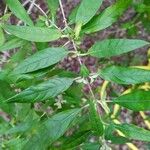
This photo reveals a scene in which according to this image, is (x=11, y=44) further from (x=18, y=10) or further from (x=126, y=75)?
(x=126, y=75)

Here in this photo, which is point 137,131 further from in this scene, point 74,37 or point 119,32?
point 119,32

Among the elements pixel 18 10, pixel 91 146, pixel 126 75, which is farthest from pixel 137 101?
pixel 18 10

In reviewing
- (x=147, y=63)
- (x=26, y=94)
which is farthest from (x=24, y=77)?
(x=147, y=63)

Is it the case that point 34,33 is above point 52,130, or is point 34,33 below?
above

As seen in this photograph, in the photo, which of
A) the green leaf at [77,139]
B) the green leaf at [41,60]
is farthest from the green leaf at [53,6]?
the green leaf at [77,139]

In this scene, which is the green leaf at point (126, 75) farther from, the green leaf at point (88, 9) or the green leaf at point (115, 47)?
the green leaf at point (88, 9)

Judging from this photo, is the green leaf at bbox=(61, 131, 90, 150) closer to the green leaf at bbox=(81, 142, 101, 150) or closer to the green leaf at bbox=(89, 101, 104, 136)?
the green leaf at bbox=(81, 142, 101, 150)
